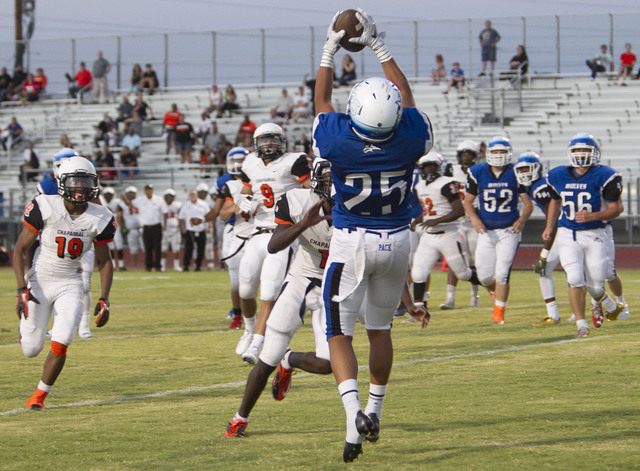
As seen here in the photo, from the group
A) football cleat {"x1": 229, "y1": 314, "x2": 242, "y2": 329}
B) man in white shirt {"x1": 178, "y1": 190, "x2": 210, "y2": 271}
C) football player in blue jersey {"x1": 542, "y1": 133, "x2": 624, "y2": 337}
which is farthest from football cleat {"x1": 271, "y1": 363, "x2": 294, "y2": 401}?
man in white shirt {"x1": 178, "y1": 190, "x2": 210, "y2": 271}

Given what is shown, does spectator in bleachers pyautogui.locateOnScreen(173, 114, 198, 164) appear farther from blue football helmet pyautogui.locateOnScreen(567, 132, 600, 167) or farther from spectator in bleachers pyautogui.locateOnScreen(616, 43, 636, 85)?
blue football helmet pyautogui.locateOnScreen(567, 132, 600, 167)

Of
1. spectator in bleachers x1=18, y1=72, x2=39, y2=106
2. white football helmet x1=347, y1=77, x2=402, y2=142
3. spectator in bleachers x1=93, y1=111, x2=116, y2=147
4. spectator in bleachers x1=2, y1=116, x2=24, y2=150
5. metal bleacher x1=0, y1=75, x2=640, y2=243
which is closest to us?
white football helmet x1=347, y1=77, x2=402, y2=142

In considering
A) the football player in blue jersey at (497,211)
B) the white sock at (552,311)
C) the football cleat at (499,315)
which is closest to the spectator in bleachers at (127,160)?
the football player in blue jersey at (497,211)

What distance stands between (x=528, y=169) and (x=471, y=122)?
48.0ft

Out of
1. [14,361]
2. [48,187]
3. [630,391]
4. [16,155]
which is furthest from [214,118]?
[630,391]

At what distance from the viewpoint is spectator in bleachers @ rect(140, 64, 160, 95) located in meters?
31.7

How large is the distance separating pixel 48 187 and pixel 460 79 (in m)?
17.7

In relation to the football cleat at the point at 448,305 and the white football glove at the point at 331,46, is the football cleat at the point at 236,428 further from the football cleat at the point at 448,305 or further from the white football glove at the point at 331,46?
the football cleat at the point at 448,305

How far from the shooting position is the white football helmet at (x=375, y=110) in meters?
4.93

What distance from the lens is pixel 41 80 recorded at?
3344cm

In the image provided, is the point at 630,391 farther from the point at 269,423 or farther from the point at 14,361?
the point at 14,361

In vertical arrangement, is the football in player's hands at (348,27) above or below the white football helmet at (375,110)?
above

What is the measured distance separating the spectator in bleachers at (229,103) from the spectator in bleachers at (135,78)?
12.1ft

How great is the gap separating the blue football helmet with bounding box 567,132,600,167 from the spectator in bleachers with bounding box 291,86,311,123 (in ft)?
59.5
